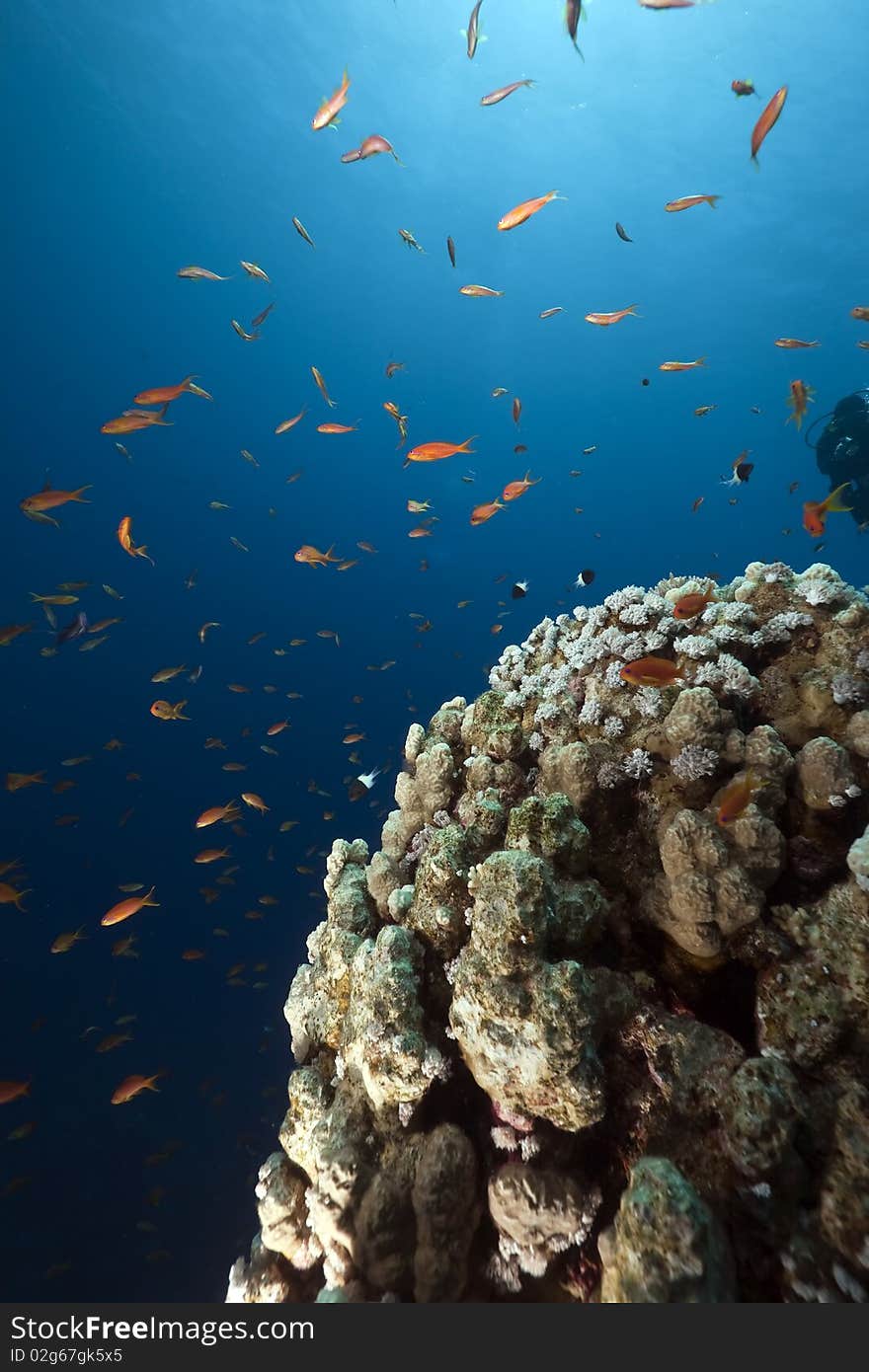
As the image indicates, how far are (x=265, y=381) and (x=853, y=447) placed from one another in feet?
285

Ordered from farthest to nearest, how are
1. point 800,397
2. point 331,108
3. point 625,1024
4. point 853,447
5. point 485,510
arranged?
point 853,447
point 485,510
point 800,397
point 331,108
point 625,1024

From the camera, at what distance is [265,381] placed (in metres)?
83.2

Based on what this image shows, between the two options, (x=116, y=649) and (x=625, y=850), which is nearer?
(x=625, y=850)

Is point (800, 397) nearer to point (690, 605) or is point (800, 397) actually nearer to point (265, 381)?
point (690, 605)

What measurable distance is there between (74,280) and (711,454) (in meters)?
104

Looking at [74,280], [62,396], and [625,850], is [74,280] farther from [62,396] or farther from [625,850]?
[625,850]

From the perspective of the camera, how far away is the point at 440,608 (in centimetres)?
8288

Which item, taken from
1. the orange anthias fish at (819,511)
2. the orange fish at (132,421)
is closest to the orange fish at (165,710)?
the orange fish at (132,421)

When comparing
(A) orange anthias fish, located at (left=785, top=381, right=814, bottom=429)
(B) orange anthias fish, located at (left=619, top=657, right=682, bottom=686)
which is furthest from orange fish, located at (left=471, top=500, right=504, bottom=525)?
(B) orange anthias fish, located at (left=619, top=657, right=682, bottom=686)

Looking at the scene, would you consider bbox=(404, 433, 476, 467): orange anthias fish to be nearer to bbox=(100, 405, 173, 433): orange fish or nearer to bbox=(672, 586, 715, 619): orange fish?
bbox=(672, 586, 715, 619): orange fish

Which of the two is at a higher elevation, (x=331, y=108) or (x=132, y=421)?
(x=331, y=108)

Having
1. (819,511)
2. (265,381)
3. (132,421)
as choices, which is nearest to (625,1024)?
(819,511)

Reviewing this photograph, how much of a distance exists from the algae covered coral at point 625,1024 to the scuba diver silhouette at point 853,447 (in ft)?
50.7

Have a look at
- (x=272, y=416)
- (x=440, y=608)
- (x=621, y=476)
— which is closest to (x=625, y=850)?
(x=440, y=608)
